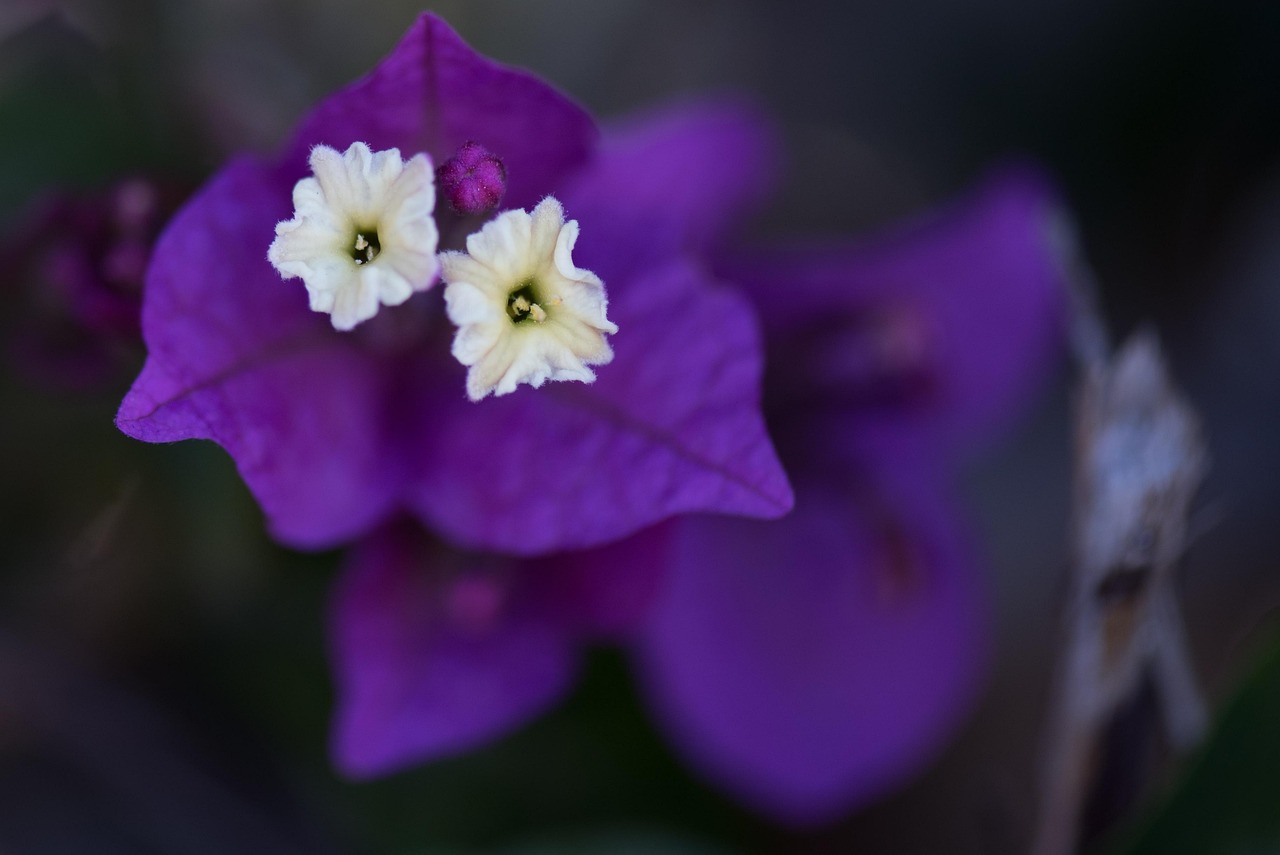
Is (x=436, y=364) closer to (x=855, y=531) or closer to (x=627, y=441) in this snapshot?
(x=627, y=441)

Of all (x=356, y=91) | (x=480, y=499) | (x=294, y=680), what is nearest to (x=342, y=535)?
(x=480, y=499)

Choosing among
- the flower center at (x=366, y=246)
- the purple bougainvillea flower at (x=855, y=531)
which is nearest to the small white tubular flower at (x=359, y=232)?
the flower center at (x=366, y=246)

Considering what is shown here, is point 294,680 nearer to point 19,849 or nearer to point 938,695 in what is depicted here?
point 19,849

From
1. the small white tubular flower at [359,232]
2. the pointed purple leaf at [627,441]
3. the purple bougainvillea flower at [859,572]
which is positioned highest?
the small white tubular flower at [359,232]

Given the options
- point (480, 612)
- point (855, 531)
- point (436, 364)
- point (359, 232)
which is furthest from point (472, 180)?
point (855, 531)

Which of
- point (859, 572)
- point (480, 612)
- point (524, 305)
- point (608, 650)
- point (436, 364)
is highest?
point (524, 305)

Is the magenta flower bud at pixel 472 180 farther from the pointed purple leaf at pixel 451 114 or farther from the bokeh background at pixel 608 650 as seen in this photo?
the bokeh background at pixel 608 650
